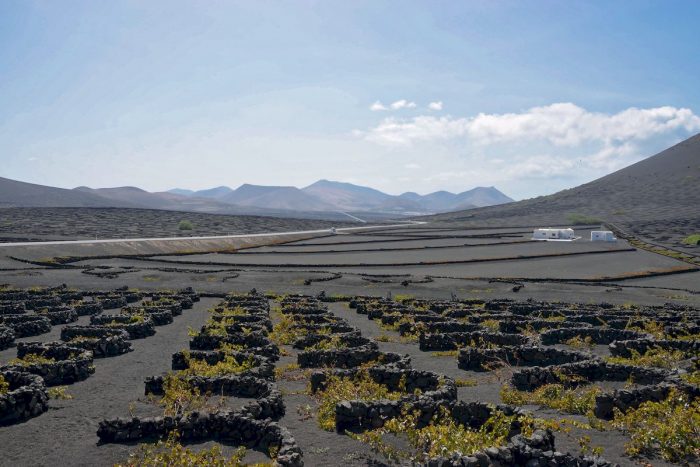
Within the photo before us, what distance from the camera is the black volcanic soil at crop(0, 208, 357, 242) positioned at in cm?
11575

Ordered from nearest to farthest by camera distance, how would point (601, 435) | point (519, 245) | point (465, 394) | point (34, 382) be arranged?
point (601, 435)
point (34, 382)
point (465, 394)
point (519, 245)

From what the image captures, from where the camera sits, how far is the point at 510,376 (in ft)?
72.1

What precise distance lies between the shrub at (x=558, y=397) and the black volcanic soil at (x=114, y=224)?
323 ft

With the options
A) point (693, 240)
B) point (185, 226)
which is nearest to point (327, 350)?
point (693, 240)

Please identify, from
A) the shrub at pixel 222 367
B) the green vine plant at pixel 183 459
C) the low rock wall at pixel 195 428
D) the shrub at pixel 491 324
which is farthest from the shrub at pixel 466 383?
the green vine plant at pixel 183 459

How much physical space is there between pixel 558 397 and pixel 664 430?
15.5 ft

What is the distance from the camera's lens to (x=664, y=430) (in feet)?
43.0

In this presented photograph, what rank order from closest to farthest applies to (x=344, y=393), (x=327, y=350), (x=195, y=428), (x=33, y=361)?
(x=195, y=428) → (x=344, y=393) → (x=33, y=361) → (x=327, y=350)

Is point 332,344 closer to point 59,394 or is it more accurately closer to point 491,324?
point 59,394

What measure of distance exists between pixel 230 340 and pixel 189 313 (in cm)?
1518

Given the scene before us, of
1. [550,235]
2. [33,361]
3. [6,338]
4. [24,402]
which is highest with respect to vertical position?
[550,235]

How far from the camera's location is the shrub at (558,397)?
54.7 feet

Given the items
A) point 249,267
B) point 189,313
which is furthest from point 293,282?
point 189,313

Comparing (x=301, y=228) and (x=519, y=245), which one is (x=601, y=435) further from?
(x=301, y=228)
